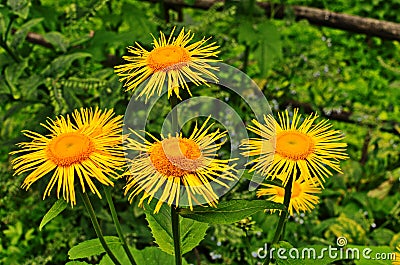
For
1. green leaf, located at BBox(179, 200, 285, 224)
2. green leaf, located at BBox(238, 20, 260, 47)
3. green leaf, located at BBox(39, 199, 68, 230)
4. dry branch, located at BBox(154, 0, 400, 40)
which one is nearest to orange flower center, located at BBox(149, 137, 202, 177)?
green leaf, located at BBox(179, 200, 285, 224)

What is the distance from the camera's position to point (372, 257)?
1.26m

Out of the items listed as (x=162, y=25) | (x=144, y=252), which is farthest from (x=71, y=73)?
(x=144, y=252)

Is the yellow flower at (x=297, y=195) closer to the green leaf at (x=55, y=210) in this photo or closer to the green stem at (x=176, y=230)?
the green stem at (x=176, y=230)

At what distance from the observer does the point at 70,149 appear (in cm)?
89

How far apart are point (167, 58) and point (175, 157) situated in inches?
6.6

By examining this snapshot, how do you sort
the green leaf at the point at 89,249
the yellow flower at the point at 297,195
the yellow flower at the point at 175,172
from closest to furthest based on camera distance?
the yellow flower at the point at 175,172
the green leaf at the point at 89,249
the yellow flower at the point at 297,195

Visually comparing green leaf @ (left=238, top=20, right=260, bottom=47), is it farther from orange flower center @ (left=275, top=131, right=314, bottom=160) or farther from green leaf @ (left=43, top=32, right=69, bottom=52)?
orange flower center @ (left=275, top=131, right=314, bottom=160)

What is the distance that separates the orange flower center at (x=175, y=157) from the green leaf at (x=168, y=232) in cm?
23

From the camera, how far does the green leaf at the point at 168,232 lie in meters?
1.08

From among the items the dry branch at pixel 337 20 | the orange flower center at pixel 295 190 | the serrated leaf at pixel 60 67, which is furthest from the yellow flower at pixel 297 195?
the dry branch at pixel 337 20

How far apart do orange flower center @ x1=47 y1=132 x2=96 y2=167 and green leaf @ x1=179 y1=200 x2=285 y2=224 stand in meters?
0.19

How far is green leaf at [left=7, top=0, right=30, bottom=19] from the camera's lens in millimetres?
1761

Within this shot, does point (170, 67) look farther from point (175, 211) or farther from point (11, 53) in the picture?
point (11, 53)
